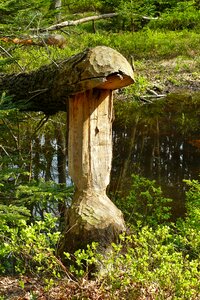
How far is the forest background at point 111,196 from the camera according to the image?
3.82m

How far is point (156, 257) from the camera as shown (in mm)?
3816

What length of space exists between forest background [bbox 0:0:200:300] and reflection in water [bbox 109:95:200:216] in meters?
0.31

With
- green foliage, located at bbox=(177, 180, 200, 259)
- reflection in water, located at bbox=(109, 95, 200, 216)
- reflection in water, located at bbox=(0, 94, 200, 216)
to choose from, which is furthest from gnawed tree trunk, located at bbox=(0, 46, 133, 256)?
reflection in water, located at bbox=(109, 95, 200, 216)

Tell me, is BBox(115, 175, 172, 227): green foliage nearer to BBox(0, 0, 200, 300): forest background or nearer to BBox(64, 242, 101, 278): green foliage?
BBox(0, 0, 200, 300): forest background

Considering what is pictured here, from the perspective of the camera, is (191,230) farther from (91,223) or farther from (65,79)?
(65,79)

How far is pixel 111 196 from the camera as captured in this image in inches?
320

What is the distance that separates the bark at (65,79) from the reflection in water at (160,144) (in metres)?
3.04

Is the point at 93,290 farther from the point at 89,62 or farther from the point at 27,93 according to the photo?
the point at 27,93

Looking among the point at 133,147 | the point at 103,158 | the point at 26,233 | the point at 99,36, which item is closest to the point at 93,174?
the point at 103,158

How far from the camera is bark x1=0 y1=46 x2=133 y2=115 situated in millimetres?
4590

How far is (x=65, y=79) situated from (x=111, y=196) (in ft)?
11.5

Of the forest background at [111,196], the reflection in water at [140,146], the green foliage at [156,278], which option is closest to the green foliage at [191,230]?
the forest background at [111,196]

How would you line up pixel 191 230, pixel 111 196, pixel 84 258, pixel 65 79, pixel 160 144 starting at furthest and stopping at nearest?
pixel 160 144 → pixel 111 196 → pixel 65 79 → pixel 191 230 → pixel 84 258

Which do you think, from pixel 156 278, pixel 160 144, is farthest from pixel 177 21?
pixel 156 278
